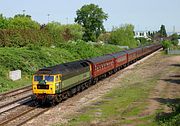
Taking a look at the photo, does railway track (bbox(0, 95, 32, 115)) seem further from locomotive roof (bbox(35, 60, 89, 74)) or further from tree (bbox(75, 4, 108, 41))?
tree (bbox(75, 4, 108, 41))

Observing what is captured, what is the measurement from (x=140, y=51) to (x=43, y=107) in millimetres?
58765

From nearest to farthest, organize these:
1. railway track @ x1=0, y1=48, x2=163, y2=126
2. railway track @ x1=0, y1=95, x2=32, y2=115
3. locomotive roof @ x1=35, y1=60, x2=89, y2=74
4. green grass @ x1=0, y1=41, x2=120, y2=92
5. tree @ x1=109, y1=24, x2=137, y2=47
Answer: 1. railway track @ x1=0, y1=48, x2=163, y2=126
2. railway track @ x1=0, y1=95, x2=32, y2=115
3. locomotive roof @ x1=35, y1=60, x2=89, y2=74
4. green grass @ x1=0, y1=41, x2=120, y2=92
5. tree @ x1=109, y1=24, x2=137, y2=47

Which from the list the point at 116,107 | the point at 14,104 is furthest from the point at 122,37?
the point at 116,107

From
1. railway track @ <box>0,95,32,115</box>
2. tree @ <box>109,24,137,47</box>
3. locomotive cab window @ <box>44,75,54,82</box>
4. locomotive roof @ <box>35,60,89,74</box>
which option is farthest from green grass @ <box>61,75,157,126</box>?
tree @ <box>109,24,137,47</box>

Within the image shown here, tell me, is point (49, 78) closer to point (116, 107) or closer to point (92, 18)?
point (116, 107)

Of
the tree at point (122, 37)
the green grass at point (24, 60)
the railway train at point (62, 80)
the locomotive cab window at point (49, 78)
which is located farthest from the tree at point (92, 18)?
the locomotive cab window at point (49, 78)

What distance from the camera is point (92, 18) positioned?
14025 cm

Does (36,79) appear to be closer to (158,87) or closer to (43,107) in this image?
(43,107)

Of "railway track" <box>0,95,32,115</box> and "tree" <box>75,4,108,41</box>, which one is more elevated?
"tree" <box>75,4,108,41</box>

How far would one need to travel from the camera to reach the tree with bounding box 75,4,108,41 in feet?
453

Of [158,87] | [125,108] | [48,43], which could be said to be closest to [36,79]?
[125,108]

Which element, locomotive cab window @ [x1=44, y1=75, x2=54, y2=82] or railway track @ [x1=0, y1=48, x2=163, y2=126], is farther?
locomotive cab window @ [x1=44, y1=75, x2=54, y2=82]

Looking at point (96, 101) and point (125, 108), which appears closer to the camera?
point (125, 108)

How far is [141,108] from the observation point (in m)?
23.7
